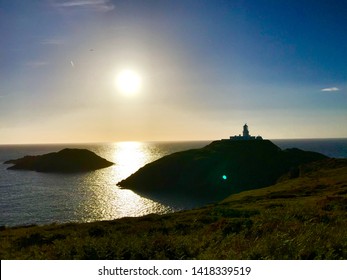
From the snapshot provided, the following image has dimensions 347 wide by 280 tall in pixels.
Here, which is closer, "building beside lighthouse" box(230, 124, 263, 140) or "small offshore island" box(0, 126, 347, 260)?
"small offshore island" box(0, 126, 347, 260)

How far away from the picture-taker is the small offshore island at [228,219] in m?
11.8

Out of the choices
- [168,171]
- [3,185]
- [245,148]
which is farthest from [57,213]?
[245,148]

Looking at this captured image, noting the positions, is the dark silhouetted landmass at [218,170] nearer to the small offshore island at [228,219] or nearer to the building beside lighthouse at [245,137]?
the small offshore island at [228,219]

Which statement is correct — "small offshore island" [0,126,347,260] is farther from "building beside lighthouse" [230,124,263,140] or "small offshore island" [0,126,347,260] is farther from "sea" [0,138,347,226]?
"sea" [0,138,347,226]

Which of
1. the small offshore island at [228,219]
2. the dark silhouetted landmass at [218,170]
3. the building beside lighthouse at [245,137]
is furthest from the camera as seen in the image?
the building beside lighthouse at [245,137]

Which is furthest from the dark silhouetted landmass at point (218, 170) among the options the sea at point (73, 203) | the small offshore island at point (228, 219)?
the sea at point (73, 203)

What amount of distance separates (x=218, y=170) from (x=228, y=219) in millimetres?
126634

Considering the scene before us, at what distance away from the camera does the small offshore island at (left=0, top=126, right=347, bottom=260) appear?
464 inches

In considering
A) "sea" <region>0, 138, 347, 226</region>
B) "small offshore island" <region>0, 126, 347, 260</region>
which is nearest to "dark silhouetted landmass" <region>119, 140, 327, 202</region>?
"small offshore island" <region>0, 126, 347, 260</region>

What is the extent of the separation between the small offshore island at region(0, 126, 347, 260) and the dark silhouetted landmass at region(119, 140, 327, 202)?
0.48 metres

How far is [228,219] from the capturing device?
2412 cm

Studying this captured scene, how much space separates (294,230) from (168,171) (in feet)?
458

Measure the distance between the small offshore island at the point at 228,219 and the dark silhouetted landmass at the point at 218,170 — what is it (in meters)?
0.48

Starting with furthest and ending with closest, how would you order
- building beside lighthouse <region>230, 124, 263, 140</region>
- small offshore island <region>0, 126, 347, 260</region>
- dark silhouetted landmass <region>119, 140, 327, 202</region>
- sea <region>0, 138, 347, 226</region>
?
building beside lighthouse <region>230, 124, 263, 140</region>
dark silhouetted landmass <region>119, 140, 327, 202</region>
sea <region>0, 138, 347, 226</region>
small offshore island <region>0, 126, 347, 260</region>
